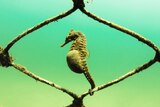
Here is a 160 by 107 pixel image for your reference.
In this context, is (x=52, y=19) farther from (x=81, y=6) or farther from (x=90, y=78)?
(x=90, y=78)

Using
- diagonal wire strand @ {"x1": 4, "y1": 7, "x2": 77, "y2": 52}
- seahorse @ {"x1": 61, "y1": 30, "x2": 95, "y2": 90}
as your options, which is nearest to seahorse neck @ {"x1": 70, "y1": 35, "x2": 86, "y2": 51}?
seahorse @ {"x1": 61, "y1": 30, "x2": 95, "y2": 90}

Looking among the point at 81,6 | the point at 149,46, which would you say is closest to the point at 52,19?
the point at 81,6

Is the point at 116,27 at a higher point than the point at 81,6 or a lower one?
lower

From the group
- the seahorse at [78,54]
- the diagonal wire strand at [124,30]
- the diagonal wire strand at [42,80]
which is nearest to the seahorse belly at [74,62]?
the seahorse at [78,54]

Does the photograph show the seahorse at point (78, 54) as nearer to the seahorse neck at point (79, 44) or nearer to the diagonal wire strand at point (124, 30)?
the seahorse neck at point (79, 44)

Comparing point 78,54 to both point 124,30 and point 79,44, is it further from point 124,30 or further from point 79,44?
point 124,30

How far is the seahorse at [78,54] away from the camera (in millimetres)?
2779

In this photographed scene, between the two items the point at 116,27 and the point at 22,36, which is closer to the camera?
the point at 116,27

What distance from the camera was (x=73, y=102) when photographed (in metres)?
2.81

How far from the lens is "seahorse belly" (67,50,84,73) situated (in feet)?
9.11

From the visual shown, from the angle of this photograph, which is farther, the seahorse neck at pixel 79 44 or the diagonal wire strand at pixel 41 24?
the seahorse neck at pixel 79 44

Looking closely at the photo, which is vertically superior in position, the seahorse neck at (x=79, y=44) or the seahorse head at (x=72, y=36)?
the seahorse head at (x=72, y=36)

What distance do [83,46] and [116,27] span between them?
27 centimetres

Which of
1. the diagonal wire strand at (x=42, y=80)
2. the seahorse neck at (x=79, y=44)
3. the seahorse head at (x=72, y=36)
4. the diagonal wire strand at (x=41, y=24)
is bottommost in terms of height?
the diagonal wire strand at (x=42, y=80)
